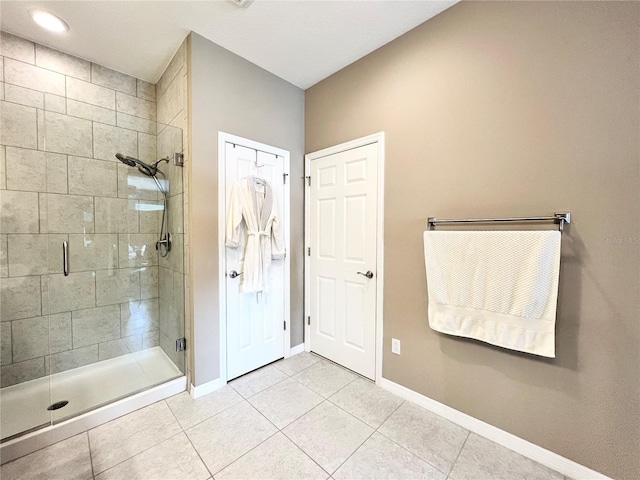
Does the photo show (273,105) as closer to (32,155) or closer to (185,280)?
(185,280)

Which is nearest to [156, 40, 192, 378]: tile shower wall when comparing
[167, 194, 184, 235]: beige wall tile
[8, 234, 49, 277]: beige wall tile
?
[167, 194, 184, 235]: beige wall tile

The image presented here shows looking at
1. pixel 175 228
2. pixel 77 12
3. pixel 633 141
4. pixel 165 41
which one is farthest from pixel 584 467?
pixel 77 12

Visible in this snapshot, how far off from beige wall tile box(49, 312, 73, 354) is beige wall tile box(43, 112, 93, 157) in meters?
1.39

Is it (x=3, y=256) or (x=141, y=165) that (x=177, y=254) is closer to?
(x=141, y=165)

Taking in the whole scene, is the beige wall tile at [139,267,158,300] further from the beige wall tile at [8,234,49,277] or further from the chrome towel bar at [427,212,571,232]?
the chrome towel bar at [427,212,571,232]

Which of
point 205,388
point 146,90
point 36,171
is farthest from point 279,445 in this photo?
point 146,90

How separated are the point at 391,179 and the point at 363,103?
739 millimetres

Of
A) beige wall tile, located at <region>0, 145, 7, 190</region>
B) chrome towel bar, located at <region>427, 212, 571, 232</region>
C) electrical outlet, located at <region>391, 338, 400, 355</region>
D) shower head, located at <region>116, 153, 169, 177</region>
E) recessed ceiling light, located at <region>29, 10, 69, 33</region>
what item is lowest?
electrical outlet, located at <region>391, 338, 400, 355</region>

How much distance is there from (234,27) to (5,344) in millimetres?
2946

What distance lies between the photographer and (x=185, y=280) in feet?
6.84

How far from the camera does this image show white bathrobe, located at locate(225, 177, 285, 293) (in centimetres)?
211

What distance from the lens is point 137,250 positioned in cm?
247

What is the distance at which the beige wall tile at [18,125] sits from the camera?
1.89 meters

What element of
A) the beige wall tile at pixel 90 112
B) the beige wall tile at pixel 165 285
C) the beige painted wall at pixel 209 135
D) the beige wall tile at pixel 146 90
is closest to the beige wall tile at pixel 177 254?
the beige wall tile at pixel 165 285
